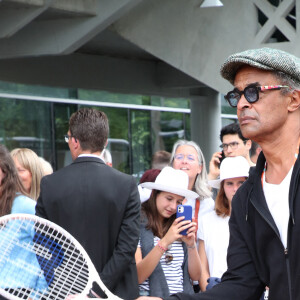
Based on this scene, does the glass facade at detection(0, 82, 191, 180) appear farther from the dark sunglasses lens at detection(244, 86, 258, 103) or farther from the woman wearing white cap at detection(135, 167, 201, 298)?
the dark sunglasses lens at detection(244, 86, 258, 103)

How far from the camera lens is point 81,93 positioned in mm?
19156

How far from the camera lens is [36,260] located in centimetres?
473

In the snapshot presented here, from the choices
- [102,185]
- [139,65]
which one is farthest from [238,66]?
[139,65]

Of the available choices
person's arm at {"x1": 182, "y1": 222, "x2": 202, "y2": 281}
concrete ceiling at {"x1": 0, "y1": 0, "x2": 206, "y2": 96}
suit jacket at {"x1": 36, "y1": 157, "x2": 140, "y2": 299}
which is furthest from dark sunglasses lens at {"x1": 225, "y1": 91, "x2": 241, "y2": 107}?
concrete ceiling at {"x1": 0, "y1": 0, "x2": 206, "y2": 96}

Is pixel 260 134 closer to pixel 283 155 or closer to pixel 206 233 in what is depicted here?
pixel 283 155

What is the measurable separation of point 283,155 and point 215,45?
1354 cm

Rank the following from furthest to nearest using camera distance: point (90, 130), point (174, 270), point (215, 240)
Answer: point (215, 240) → point (174, 270) → point (90, 130)

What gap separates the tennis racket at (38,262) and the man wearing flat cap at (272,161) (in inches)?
34.5

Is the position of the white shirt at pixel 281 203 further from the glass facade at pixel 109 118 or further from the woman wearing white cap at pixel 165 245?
the glass facade at pixel 109 118

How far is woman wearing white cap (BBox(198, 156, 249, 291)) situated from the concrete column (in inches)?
551

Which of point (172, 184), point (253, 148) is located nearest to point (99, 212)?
point (172, 184)

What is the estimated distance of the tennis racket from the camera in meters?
3.96

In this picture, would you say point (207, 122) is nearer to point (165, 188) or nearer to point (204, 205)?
point (204, 205)

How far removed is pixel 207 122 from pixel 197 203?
13.9 meters
